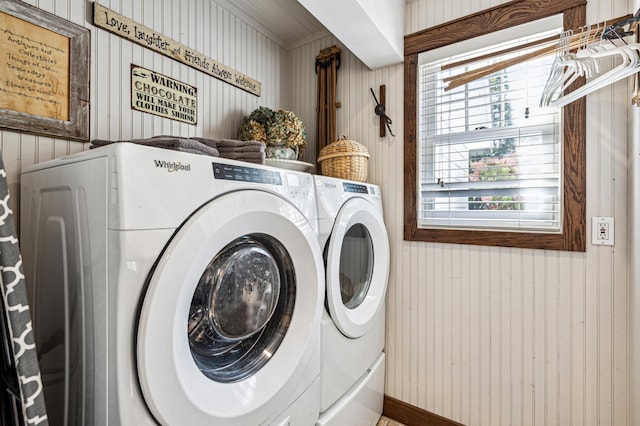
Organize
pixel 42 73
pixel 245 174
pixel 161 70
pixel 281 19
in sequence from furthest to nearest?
1. pixel 281 19
2. pixel 161 70
3. pixel 42 73
4. pixel 245 174

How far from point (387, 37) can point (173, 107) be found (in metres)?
1.14

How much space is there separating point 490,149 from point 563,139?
30 centimetres

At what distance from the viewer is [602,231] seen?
1.29 meters

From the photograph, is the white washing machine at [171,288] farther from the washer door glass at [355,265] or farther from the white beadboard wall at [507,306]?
the white beadboard wall at [507,306]

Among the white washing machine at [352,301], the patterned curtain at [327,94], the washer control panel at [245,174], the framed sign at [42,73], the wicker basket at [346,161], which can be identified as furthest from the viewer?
the patterned curtain at [327,94]

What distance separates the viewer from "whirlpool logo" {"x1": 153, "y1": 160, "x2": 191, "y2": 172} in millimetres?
657

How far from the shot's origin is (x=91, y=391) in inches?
26.0

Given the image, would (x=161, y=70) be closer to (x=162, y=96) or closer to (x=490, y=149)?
(x=162, y=96)

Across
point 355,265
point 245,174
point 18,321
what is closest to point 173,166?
point 245,174

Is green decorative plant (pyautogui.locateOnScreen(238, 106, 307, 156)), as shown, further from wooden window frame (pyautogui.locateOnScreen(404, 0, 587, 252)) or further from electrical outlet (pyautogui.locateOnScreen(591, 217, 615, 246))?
electrical outlet (pyautogui.locateOnScreen(591, 217, 615, 246))

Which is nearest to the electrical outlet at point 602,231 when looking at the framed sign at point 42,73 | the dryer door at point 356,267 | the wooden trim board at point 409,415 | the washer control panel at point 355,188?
the dryer door at point 356,267

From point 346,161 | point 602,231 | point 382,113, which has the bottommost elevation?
point 602,231

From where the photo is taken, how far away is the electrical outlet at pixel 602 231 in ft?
4.18

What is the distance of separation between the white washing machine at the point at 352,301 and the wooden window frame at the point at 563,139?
249mm
